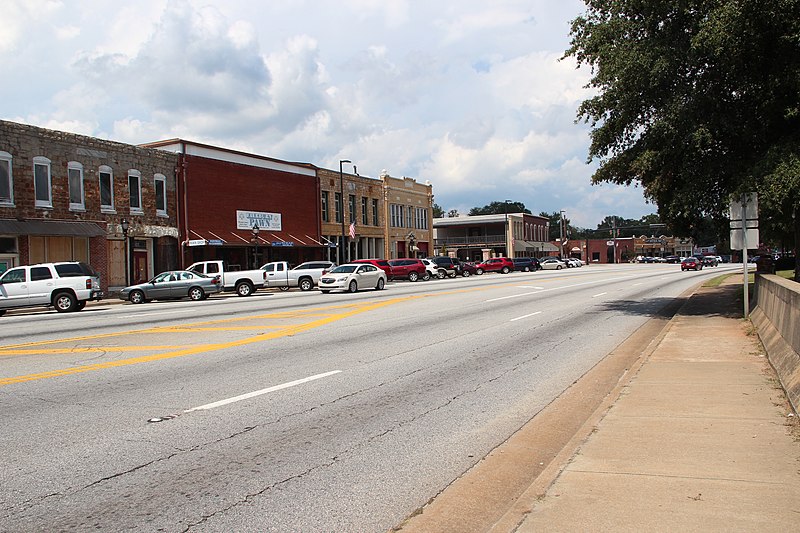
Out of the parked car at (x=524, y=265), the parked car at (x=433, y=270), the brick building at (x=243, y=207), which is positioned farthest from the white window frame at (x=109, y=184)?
the parked car at (x=524, y=265)

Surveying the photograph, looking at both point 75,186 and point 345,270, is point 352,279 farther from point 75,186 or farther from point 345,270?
point 75,186

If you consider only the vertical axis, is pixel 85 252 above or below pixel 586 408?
above

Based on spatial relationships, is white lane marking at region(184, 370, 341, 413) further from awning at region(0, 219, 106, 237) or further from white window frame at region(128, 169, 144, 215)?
white window frame at region(128, 169, 144, 215)

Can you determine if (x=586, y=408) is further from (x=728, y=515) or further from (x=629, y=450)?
(x=728, y=515)

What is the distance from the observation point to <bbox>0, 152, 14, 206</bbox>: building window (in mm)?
30844

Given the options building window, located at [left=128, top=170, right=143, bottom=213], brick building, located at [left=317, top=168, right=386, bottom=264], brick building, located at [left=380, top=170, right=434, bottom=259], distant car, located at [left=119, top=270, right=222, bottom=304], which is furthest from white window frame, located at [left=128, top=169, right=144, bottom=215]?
brick building, located at [left=380, top=170, right=434, bottom=259]

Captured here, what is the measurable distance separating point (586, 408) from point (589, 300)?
59.7 feet

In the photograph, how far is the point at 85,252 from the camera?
3450 cm

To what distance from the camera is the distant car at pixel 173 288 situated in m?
30.4

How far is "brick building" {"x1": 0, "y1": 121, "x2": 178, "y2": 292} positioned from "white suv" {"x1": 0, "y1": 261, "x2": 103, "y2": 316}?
6114 millimetres

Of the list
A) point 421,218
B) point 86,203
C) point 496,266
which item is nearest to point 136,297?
point 86,203

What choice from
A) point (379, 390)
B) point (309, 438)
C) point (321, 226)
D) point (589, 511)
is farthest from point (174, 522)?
point (321, 226)

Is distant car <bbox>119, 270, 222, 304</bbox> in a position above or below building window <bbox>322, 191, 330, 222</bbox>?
below

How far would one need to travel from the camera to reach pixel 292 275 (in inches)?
1551
